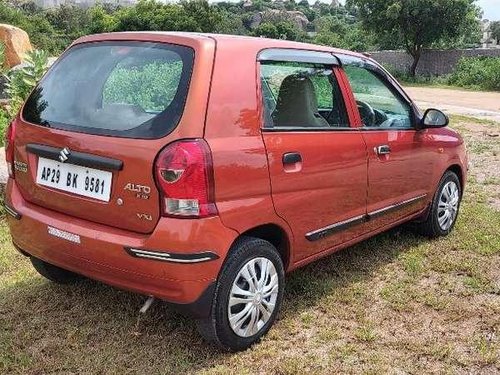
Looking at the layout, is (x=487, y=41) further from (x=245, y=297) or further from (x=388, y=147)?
(x=245, y=297)

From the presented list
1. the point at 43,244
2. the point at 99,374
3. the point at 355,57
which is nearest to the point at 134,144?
the point at 43,244

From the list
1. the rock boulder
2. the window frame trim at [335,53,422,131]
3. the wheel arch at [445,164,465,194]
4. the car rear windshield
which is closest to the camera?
the car rear windshield

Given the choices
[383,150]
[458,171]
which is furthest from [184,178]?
[458,171]

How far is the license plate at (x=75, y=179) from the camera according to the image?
292 cm

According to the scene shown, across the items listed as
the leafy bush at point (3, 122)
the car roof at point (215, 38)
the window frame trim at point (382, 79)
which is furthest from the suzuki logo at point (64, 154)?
the leafy bush at point (3, 122)

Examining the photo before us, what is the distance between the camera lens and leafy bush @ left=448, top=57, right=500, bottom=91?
27.0 m

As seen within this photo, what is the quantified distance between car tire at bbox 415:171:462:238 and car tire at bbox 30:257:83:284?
2.90 meters

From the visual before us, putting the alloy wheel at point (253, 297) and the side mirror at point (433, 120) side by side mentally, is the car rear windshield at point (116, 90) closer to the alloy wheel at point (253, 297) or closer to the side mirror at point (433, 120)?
the alloy wheel at point (253, 297)

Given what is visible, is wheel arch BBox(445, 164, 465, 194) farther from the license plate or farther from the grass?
the license plate

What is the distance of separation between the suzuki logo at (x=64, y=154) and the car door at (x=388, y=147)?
1943mm

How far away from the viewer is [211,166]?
9.25ft

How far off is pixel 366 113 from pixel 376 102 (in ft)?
1.00

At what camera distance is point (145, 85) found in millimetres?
3229

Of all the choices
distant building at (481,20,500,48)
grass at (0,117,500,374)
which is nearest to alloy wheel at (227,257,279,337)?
grass at (0,117,500,374)
